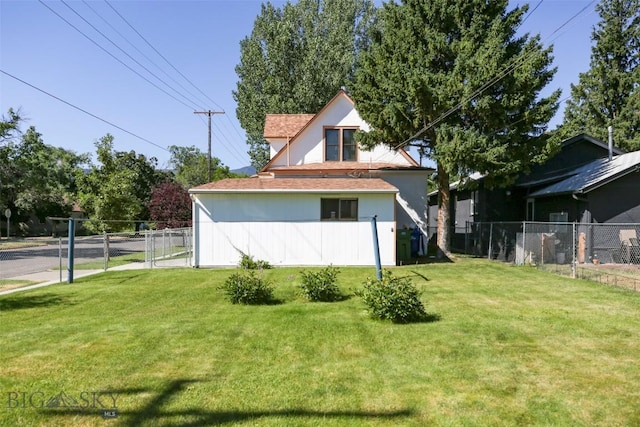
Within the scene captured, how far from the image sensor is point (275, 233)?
15.5 metres

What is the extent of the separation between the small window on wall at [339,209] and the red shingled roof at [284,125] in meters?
8.42

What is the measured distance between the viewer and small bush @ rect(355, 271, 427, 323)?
7.17 metres

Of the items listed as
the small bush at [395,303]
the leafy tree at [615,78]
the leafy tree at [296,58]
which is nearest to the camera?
the small bush at [395,303]

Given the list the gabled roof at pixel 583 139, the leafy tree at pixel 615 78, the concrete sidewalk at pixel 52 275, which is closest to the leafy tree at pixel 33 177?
the concrete sidewalk at pixel 52 275

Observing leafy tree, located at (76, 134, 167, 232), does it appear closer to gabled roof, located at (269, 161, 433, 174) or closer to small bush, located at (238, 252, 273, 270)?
gabled roof, located at (269, 161, 433, 174)

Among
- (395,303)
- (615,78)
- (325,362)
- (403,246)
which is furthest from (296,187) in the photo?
(615,78)

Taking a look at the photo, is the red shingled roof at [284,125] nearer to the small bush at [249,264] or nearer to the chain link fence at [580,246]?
the small bush at [249,264]

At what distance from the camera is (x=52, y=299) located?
399 inches

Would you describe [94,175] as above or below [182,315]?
above

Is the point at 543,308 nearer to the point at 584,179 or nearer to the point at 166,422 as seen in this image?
the point at 166,422

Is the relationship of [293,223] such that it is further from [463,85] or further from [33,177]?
[33,177]

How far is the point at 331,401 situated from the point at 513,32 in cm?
1658

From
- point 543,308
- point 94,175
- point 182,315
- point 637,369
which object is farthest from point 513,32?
point 94,175

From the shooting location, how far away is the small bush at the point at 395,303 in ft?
23.5
